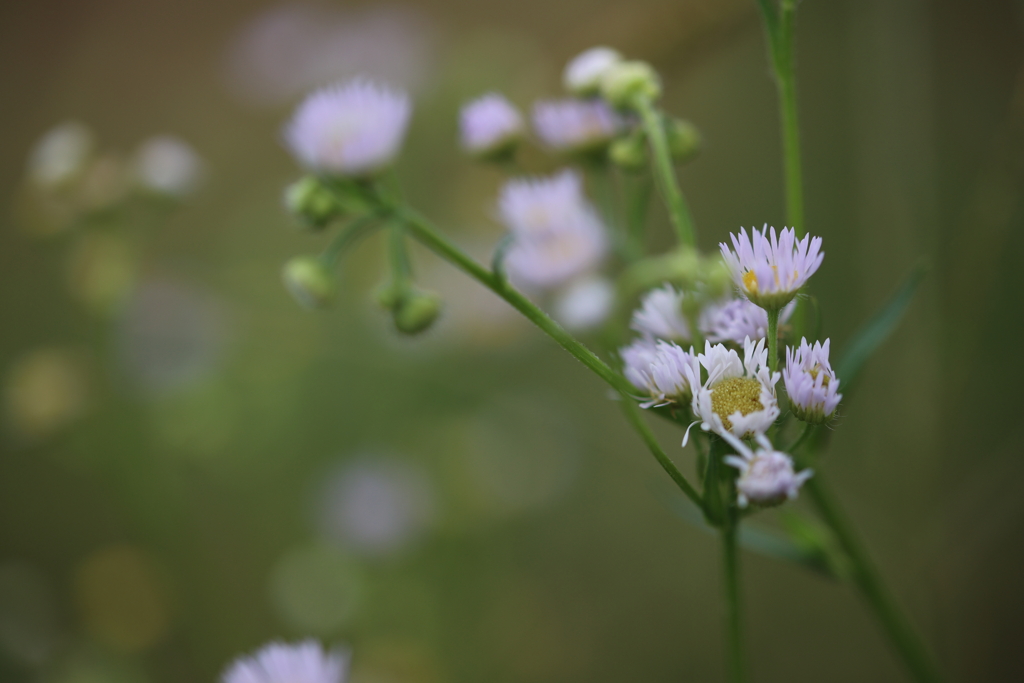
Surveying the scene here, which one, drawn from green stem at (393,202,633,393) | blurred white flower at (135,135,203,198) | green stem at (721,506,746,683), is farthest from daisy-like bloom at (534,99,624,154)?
blurred white flower at (135,135,203,198)

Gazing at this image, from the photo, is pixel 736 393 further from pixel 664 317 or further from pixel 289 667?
pixel 289 667

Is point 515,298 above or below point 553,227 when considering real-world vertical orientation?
below

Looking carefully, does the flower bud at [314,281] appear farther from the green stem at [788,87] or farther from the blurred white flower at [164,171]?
the blurred white flower at [164,171]

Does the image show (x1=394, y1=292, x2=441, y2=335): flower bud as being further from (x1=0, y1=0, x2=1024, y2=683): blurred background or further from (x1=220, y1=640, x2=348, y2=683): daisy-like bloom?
(x1=0, y1=0, x2=1024, y2=683): blurred background

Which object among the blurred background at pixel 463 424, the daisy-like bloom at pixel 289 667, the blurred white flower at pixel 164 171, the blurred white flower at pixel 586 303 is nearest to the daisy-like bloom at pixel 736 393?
the blurred white flower at pixel 586 303

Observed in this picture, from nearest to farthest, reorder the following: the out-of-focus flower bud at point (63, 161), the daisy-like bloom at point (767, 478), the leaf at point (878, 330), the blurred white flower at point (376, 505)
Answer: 1. the daisy-like bloom at point (767, 478)
2. the leaf at point (878, 330)
3. the out-of-focus flower bud at point (63, 161)
4. the blurred white flower at point (376, 505)

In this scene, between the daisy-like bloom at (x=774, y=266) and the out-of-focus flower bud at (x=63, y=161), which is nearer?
the daisy-like bloom at (x=774, y=266)

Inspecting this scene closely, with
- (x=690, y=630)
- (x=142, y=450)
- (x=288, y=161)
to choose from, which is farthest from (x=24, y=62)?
(x=690, y=630)

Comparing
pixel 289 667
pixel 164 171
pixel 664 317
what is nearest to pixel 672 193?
pixel 664 317
